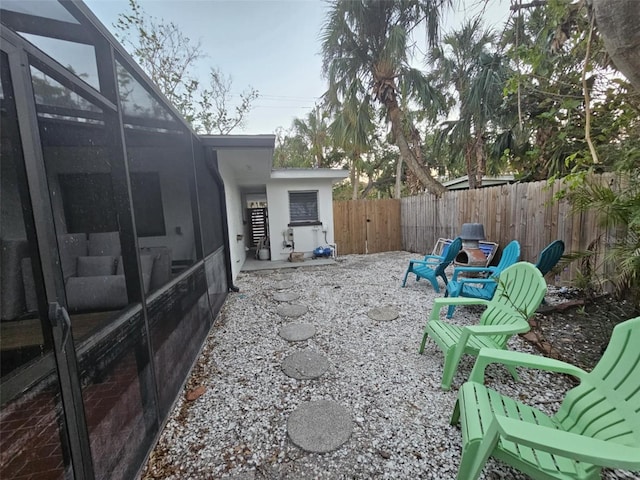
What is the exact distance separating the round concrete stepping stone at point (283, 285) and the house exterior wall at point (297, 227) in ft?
7.44

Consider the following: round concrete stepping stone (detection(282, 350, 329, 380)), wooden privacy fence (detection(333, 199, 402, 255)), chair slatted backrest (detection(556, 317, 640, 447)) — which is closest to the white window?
wooden privacy fence (detection(333, 199, 402, 255))

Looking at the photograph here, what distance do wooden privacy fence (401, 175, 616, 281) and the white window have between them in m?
3.12

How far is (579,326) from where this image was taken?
2715 millimetres

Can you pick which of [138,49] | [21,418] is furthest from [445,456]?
[138,49]

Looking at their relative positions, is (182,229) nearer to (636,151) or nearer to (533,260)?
(636,151)

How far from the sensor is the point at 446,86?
7074 mm

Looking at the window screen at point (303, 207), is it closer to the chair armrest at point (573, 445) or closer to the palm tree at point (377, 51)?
the palm tree at point (377, 51)

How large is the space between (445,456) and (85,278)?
89.9 inches

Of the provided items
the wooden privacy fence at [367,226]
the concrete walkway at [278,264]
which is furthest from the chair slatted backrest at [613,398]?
the wooden privacy fence at [367,226]

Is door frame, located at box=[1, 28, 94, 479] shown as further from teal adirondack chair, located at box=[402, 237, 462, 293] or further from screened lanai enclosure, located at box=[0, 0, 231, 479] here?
teal adirondack chair, located at box=[402, 237, 462, 293]

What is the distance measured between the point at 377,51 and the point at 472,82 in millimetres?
2271

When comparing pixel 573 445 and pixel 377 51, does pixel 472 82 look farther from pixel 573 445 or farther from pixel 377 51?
pixel 573 445

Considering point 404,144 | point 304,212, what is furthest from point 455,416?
point 404,144

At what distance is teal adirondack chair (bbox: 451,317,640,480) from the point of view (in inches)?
36.9
